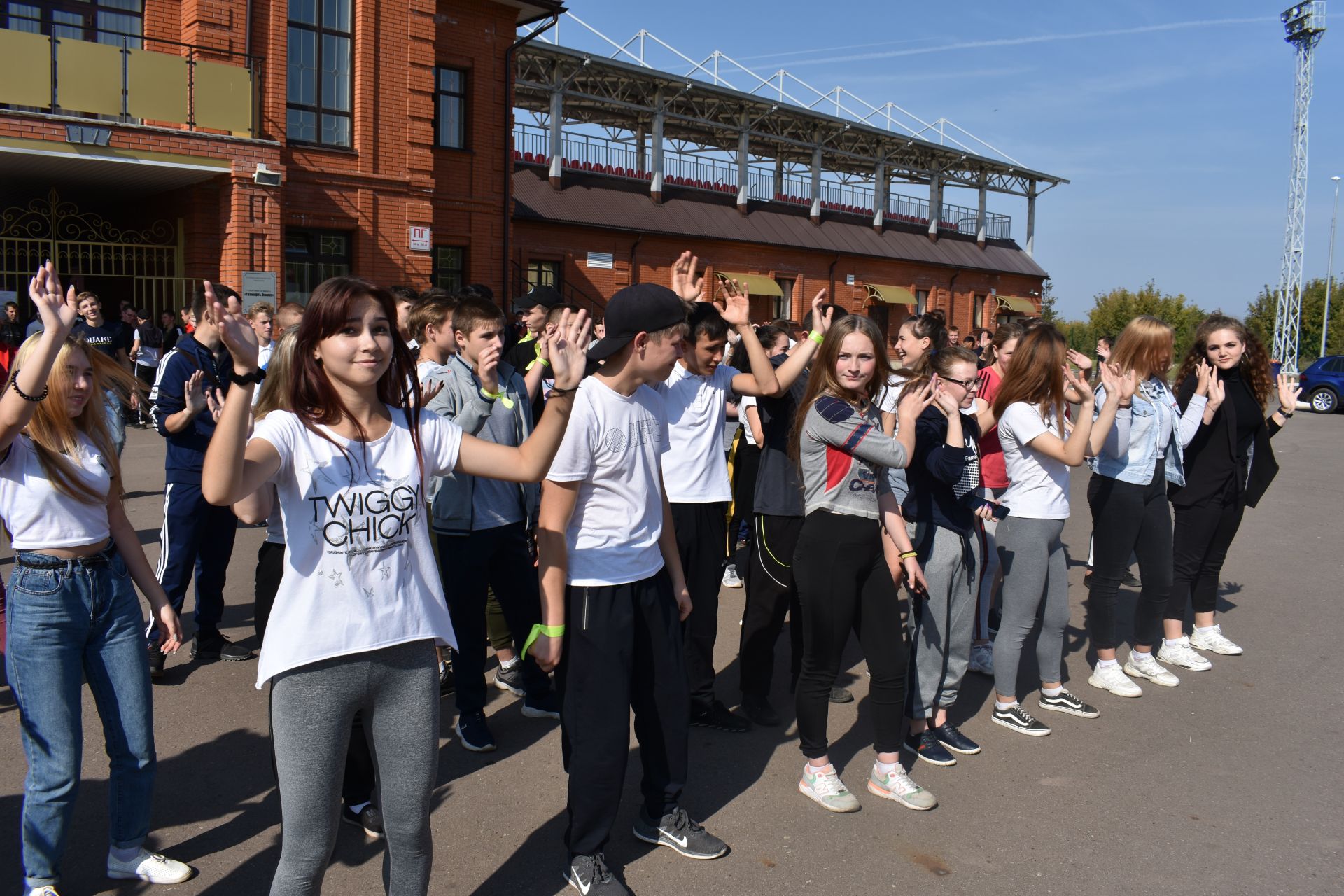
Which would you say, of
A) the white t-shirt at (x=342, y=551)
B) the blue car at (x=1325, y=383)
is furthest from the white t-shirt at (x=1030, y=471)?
the blue car at (x=1325, y=383)

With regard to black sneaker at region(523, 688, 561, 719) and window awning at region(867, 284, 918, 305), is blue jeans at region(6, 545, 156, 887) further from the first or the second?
window awning at region(867, 284, 918, 305)

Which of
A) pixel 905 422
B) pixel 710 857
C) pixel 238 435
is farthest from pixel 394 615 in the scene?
pixel 905 422

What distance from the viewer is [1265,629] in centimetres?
649

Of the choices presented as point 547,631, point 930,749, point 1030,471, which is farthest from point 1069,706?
point 547,631

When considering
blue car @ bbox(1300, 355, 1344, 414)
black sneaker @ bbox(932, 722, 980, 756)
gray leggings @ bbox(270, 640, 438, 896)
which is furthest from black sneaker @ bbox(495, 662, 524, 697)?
blue car @ bbox(1300, 355, 1344, 414)

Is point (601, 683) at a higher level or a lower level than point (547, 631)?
lower

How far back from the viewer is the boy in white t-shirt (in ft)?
10.3

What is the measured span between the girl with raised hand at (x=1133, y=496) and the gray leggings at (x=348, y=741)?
378cm

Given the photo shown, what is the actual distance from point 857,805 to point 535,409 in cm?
305

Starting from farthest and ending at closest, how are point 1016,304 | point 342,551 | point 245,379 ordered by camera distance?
point 1016,304
point 342,551
point 245,379

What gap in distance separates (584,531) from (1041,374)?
8.43 ft

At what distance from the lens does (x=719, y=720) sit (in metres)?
4.64

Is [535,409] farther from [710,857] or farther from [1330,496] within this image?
[1330,496]

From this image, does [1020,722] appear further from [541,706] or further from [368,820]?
[368,820]
